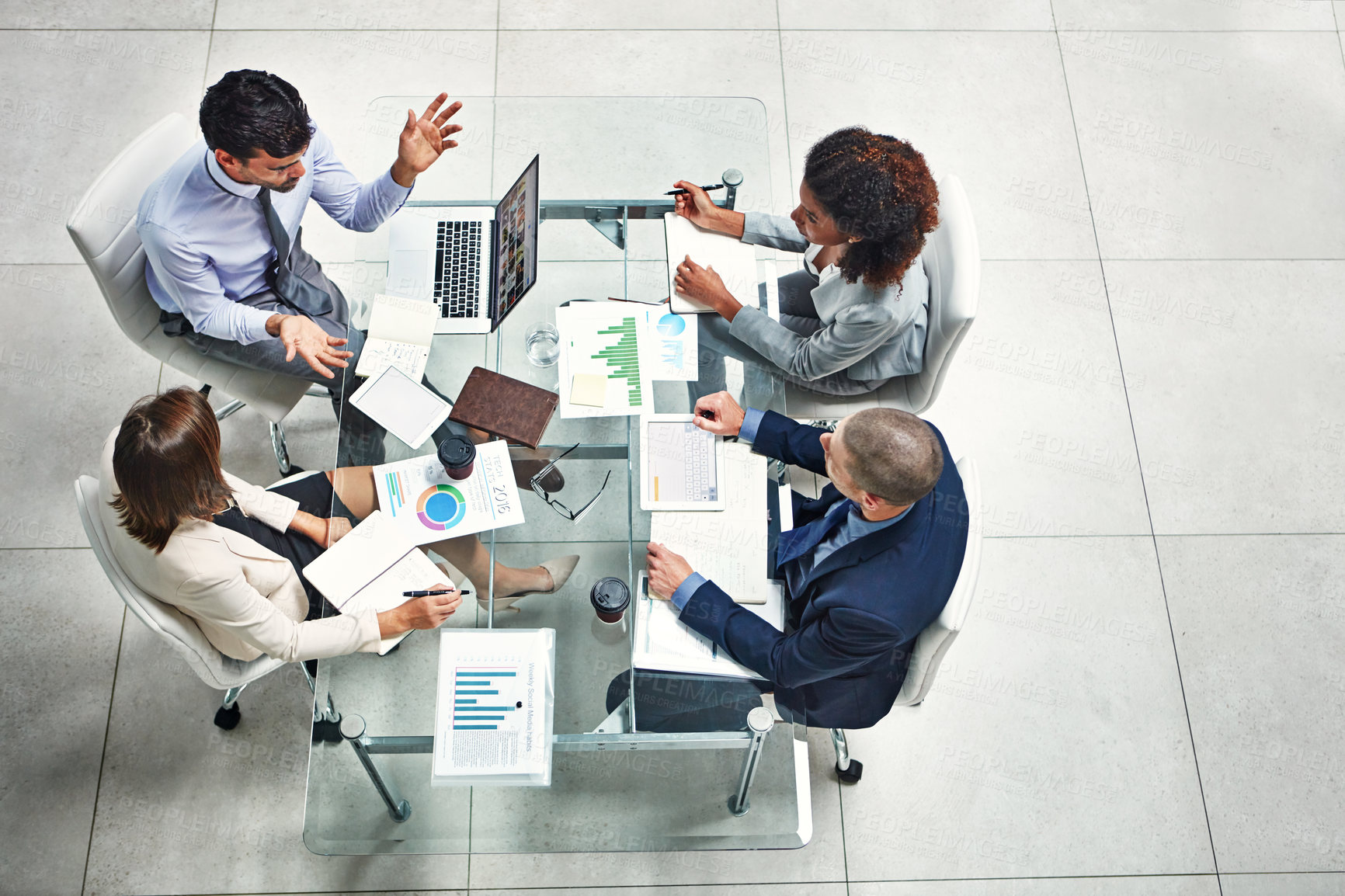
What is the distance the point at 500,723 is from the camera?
1.84 metres

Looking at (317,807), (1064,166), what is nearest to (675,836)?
(317,807)

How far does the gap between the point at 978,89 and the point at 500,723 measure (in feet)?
10.5

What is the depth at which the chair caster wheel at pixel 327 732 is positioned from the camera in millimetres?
1900

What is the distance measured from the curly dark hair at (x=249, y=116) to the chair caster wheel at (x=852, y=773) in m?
2.23

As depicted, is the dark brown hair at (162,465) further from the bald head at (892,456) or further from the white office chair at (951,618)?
the white office chair at (951,618)

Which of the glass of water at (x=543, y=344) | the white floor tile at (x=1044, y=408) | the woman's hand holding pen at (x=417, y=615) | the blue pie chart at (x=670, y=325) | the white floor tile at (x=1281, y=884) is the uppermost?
the blue pie chart at (x=670, y=325)

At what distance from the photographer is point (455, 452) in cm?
204

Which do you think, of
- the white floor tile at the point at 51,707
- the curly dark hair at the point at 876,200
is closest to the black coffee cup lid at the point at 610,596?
the curly dark hair at the point at 876,200

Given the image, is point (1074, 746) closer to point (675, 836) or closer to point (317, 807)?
point (675, 836)

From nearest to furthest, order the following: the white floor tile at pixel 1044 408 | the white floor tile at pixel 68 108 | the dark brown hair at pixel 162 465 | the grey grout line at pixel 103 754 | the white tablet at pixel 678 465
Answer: the dark brown hair at pixel 162 465 → the white tablet at pixel 678 465 → the grey grout line at pixel 103 754 → the white floor tile at pixel 1044 408 → the white floor tile at pixel 68 108

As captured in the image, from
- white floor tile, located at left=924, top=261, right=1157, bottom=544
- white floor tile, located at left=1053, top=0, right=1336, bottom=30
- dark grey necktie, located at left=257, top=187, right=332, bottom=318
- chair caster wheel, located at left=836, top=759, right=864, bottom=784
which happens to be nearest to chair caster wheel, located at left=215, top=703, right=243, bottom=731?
dark grey necktie, located at left=257, top=187, right=332, bottom=318

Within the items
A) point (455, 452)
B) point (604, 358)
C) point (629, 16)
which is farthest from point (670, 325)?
point (629, 16)

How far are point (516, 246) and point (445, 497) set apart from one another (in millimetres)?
685

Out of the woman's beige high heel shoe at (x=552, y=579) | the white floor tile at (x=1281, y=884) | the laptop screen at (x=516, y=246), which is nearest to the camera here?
the woman's beige high heel shoe at (x=552, y=579)
